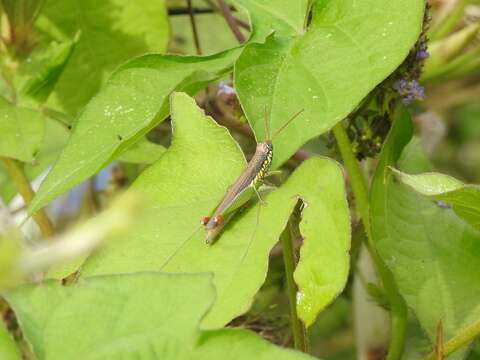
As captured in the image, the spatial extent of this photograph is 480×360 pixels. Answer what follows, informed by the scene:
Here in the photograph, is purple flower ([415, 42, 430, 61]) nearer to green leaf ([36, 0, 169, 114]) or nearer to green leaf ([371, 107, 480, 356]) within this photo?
green leaf ([371, 107, 480, 356])

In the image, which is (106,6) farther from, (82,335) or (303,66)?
(82,335)

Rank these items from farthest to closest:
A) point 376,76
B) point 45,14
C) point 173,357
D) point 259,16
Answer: point 45,14, point 259,16, point 376,76, point 173,357

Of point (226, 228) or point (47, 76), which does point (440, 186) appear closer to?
point (226, 228)

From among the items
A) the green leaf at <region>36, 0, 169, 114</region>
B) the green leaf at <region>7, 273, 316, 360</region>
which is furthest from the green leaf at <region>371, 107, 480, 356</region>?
the green leaf at <region>36, 0, 169, 114</region>

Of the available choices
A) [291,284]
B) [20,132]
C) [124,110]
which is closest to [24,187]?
[20,132]

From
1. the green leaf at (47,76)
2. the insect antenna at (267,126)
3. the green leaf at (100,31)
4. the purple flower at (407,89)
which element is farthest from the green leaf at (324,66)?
the green leaf at (100,31)

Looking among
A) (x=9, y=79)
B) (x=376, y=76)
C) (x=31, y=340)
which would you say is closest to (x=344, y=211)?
(x=376, y=76)

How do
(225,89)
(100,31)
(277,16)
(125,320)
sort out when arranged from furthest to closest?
(100,31), (225,89), (277,16), (125,320)
